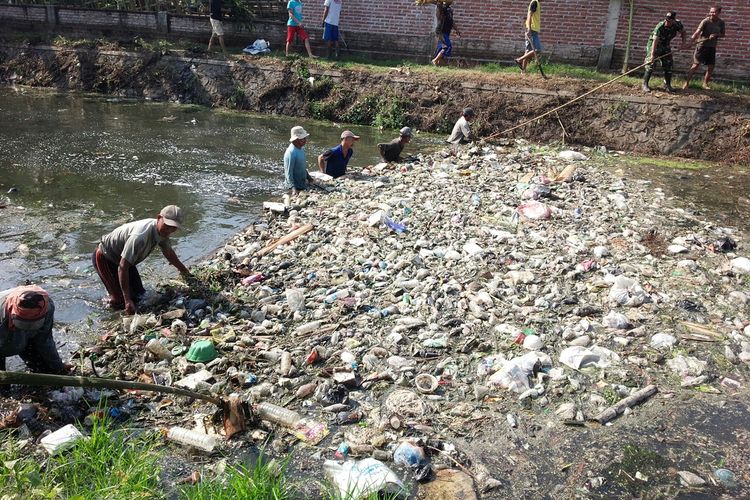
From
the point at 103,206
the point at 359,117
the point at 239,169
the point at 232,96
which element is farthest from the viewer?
the point at 232,96

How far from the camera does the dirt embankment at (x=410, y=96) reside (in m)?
11.1

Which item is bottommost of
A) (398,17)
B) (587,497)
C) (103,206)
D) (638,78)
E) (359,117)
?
(587,497)

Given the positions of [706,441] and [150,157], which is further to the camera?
[150,157]

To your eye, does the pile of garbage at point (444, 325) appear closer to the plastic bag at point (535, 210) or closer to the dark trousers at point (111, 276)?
the plastic bag at point (535, 210)

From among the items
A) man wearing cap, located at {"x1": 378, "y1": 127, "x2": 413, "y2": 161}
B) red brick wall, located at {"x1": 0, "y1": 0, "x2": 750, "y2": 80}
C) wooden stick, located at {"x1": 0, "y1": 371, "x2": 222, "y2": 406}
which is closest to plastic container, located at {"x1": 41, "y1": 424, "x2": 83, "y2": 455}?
wooden stick, located at {"x1": 0, "y1": 371, "x2": 222, "y2": 406}

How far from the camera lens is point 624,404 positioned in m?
4.12

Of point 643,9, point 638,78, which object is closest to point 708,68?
point 638,78

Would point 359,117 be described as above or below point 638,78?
below

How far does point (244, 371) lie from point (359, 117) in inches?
403

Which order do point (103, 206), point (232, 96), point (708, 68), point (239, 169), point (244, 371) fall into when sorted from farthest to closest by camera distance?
point (232, 96) < point (708, 68) < point (239, 169) < point (103, 206) < point (244, 371)

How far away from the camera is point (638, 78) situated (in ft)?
41.9

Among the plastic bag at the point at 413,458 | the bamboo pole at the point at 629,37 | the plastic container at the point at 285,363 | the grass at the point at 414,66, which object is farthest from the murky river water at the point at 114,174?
the bamboo pole at the point at 629,37

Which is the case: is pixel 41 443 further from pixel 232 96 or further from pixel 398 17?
pixel 398 17

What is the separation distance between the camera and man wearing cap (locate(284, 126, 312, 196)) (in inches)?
335
